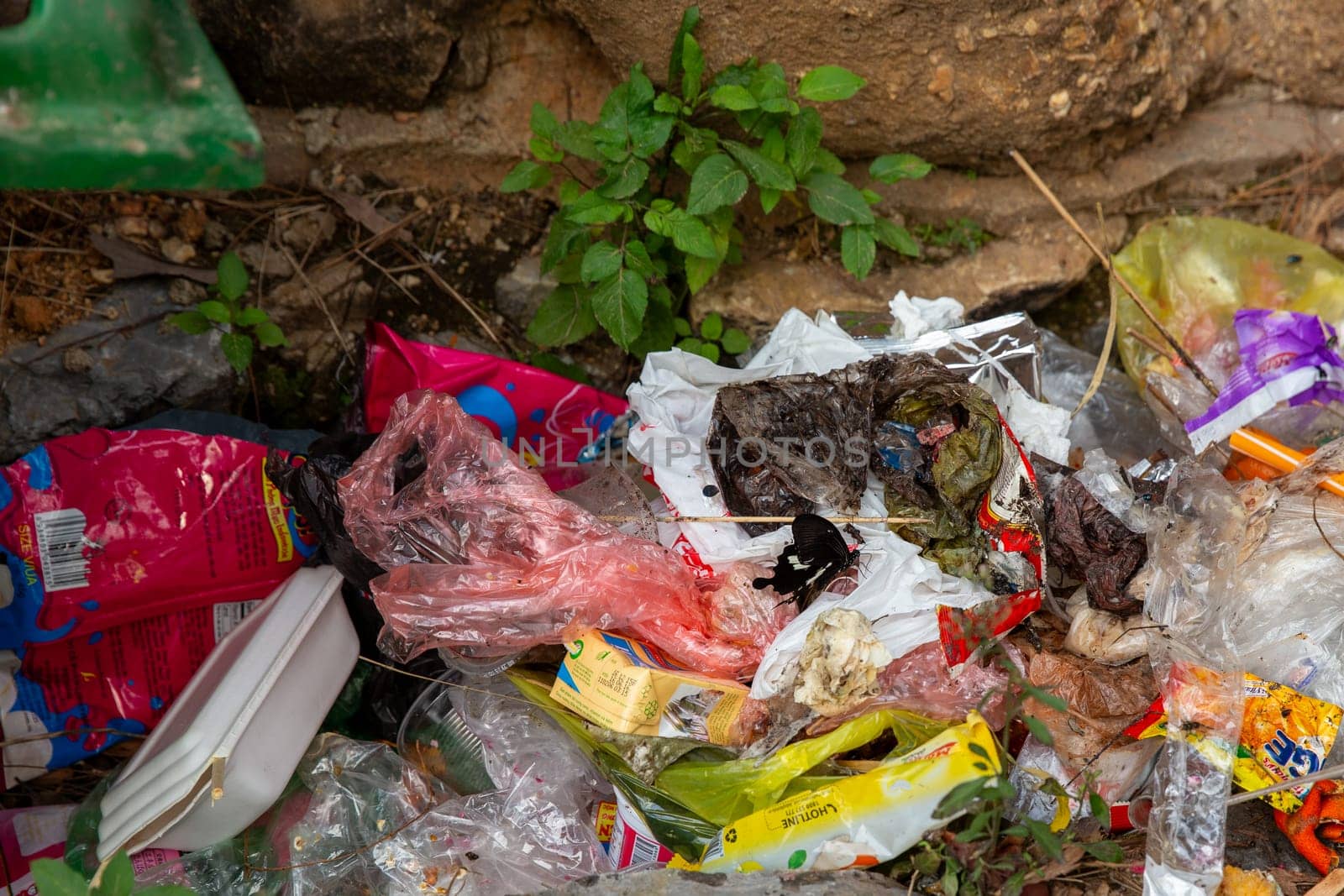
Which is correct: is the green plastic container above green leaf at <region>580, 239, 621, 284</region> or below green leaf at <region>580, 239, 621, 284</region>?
above

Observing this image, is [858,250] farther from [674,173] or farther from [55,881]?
[55,881]

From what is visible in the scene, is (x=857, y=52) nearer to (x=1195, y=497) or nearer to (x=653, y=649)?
(x=1195, y=497)

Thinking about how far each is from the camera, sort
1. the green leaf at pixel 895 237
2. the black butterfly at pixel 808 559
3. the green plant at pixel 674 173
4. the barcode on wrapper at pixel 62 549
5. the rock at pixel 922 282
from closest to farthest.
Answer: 1. the black butterfly at pixel 808 559
2. the barcode on wrapper at pixel 62 549
3. the green plant at pixel 674 173
4. the green leaf at pixel 895 237
5. the rock at pixel 922 282

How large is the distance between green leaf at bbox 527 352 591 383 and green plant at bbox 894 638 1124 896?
1.17 metres

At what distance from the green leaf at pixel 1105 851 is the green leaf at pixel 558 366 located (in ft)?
4.48

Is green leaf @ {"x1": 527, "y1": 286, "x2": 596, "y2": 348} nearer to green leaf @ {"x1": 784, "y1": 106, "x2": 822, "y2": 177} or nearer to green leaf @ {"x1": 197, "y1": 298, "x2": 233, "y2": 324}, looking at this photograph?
green leaf @ {"x1": 784, "y1": 106, "x2": 822, "y2": 177}

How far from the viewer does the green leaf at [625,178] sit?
73.0 inches

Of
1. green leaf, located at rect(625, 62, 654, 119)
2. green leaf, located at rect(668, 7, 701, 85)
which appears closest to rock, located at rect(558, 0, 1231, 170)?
Answer: green leaf, located at rect(668, 7, 701, 85)

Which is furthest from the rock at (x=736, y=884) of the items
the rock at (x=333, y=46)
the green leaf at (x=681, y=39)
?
the rock at (x=333, y=46)

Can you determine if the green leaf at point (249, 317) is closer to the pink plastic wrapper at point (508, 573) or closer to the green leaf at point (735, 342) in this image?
the pink plastic wrapper at point (508, 573)

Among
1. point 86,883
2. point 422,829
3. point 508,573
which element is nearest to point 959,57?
point 508,573

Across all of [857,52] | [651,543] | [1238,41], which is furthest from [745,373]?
[1238,41]

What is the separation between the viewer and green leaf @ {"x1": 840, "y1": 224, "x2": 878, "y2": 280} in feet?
6.65

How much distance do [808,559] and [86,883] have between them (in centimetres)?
116
